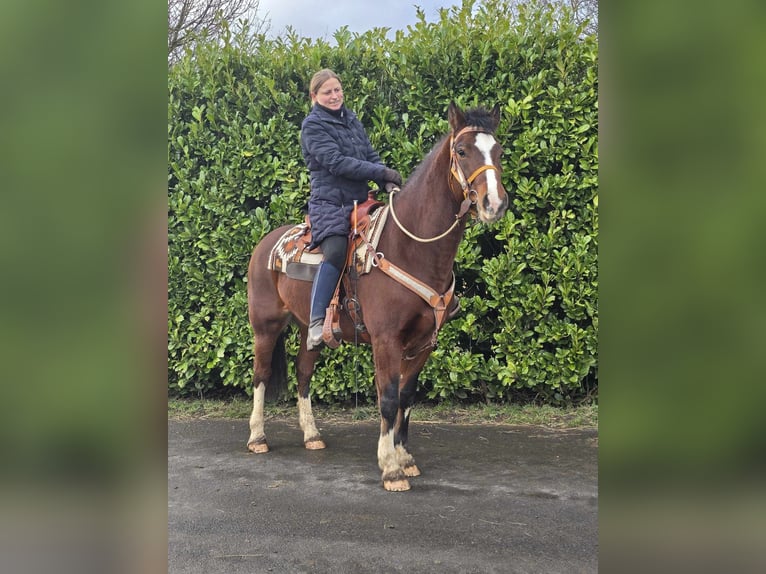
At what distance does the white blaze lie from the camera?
3010mm

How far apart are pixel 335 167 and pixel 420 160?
1634 millimetres

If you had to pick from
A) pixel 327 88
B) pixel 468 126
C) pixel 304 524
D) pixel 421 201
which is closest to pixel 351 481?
pixel 304 524

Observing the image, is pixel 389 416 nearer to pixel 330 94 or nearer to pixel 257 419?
pixel 257 419

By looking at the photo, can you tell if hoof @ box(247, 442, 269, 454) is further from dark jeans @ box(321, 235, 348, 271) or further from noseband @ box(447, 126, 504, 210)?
noseband @ box(447, 126, 504, 210)

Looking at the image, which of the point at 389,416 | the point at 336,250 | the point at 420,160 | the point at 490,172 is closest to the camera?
the point at 490,172

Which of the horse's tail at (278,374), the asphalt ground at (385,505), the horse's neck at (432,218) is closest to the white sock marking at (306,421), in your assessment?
the asphalt ground at (385,505)

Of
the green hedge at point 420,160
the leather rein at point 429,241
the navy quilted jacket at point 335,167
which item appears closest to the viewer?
the leather rein at point 429,241

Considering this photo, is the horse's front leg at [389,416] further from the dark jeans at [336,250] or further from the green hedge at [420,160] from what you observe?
the green hedge at [420,160]

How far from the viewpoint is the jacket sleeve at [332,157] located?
12.2ft

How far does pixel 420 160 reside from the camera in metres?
5.21

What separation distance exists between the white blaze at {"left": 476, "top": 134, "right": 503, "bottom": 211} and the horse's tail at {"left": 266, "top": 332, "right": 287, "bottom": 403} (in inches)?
98.9

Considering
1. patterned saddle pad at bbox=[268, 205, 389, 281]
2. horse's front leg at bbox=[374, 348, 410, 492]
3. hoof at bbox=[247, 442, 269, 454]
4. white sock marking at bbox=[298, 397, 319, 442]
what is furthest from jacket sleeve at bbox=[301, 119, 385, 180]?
hoof at bbox=[247, 442, 269, 454]

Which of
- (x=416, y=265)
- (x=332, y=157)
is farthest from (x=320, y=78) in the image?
(x=416, y=265)

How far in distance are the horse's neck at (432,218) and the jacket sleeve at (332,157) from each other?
0.29m
